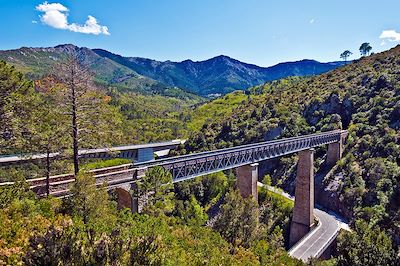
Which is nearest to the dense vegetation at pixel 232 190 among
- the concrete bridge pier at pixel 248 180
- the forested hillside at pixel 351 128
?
the forested hillside at pixel 351 128

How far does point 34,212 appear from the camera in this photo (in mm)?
16453

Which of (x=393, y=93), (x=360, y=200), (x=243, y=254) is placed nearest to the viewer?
(x=243, y=254)

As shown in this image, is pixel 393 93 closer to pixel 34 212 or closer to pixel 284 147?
pixel 284 147

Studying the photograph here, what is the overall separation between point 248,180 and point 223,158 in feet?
16.7

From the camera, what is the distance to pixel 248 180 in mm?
40969

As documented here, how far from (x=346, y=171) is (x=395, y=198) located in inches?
504

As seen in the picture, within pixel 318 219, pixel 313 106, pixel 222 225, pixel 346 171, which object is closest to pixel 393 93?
pixel 313 106

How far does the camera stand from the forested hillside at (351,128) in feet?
166

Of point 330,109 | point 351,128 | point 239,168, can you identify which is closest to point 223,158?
point 239,168

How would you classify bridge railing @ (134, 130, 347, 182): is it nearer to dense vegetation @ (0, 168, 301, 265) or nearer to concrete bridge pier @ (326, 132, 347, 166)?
dense vegetation @ (0, 168, 301, 265)

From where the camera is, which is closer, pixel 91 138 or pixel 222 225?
pixel 91 138

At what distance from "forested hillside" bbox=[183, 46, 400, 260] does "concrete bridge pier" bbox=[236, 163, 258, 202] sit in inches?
731

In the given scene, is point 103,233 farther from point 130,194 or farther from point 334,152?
point 334,152

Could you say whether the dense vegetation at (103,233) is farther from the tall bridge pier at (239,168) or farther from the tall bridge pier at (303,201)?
the tall bridge pier at (303,201)
